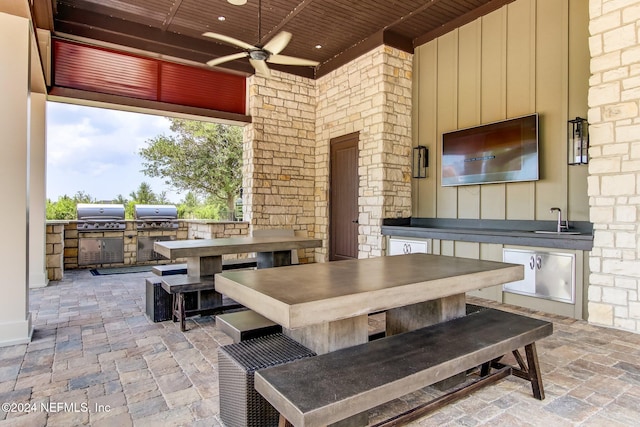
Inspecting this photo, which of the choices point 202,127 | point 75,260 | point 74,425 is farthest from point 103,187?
point 74,425

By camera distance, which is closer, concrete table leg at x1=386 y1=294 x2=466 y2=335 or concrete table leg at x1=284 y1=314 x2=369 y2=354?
concrete table leg at x1=284 y1=314 x2=369 y2=354

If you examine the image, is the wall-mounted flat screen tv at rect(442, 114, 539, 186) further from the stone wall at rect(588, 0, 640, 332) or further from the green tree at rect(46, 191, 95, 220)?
the green tree at rect(46, 191, 95, 220)

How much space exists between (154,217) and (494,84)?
6.15 meters

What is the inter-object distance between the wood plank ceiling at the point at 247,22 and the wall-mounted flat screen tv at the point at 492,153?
1591mm

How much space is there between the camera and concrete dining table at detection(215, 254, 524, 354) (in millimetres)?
1444

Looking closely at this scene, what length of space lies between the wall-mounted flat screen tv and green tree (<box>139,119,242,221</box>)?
6412 millimetres

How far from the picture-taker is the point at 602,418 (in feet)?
6.15

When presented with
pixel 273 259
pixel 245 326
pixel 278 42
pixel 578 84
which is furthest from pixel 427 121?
pixel 245 326

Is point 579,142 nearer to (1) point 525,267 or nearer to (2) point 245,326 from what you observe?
(1) point 525,267

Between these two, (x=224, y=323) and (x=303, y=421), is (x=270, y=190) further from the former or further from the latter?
(x=303, y=421)

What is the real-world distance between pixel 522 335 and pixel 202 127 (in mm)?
9733

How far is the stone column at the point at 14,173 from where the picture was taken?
2.88 metres

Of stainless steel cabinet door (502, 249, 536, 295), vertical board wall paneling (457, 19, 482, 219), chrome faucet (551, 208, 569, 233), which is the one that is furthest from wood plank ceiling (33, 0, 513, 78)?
stainless steel cabinet door (502, 249, 536, 295)

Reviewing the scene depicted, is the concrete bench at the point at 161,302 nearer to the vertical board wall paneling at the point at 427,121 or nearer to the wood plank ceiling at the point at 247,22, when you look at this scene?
the wood plank ceiling at the point at 247,22
